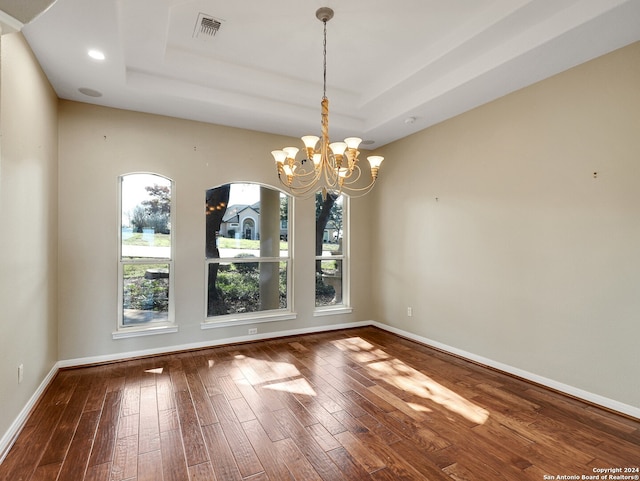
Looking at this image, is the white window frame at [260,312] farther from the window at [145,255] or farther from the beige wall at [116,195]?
the window at [145,255]

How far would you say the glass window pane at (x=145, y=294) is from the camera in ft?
13.0

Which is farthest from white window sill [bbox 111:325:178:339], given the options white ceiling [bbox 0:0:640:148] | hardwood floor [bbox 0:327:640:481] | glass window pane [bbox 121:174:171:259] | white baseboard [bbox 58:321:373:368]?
white ceiling [bbox 0:0:640:148]

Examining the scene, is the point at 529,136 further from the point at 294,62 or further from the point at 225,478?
the point at 225,478

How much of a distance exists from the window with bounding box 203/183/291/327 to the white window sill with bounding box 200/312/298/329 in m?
0.01

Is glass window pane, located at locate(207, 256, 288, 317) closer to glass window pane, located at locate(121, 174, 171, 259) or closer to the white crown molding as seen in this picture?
glass window pane, located at locate(121, 174, 171, 259)

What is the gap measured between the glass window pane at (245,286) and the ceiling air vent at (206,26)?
103 inches

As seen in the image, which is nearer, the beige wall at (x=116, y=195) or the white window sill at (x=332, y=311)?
the beige wall at (x=116, y=195)

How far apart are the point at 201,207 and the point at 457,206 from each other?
3.19 m

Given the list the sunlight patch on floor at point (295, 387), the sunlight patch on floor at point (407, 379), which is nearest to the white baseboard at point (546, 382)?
the sunlight patch on floor at point (407, 379)

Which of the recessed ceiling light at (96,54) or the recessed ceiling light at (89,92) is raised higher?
the recessed ceiling light at (96,54)

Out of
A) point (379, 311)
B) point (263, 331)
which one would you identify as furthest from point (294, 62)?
point (379, 311)

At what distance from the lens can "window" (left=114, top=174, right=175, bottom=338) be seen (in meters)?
3.95

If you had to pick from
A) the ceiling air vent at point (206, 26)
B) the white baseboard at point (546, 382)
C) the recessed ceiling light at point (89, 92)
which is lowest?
the white baseboard at point (546, 382)

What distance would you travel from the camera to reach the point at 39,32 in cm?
246
